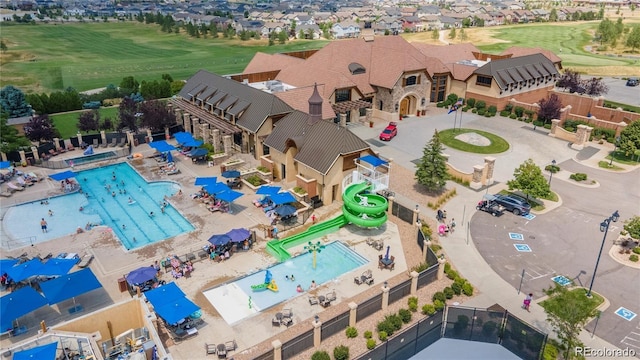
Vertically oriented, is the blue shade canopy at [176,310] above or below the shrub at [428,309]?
above

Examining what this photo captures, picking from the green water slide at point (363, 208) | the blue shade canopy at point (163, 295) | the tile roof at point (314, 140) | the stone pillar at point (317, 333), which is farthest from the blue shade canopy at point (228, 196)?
the stone pillar at point (317, 333)

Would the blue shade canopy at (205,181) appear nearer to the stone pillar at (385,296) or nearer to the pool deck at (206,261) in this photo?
the pool deck at (206,261)

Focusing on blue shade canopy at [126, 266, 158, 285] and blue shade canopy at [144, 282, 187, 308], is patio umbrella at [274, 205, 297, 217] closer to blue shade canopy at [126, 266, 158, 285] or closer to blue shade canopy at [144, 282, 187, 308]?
blue shade canopy at [126, 266, 158, 285]

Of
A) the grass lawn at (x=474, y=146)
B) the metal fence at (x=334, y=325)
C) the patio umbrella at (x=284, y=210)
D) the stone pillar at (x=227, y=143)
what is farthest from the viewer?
the grass lawn at (x=474, y=146)

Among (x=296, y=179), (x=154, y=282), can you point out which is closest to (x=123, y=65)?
(x=296, y=179)

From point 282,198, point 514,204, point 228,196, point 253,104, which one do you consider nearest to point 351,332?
point 282,198
